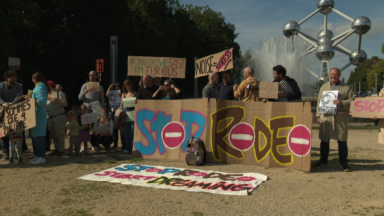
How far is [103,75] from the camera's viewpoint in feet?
89.0

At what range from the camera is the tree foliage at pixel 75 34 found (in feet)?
62.0

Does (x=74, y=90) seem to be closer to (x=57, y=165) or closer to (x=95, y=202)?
(x=57, y=165)

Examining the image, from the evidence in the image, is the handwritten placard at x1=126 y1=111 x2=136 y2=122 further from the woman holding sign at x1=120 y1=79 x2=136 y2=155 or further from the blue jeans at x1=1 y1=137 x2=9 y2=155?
the blue jeans at x1=1 y1=137 x2=9 y2=155

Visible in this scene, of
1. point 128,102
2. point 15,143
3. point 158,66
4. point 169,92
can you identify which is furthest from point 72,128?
point 158,66

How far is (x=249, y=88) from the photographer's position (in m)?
6.84

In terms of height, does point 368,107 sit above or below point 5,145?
above

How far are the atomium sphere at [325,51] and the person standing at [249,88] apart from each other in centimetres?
3867

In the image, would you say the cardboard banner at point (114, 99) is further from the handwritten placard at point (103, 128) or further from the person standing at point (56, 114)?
the person standing at point (56, 114)

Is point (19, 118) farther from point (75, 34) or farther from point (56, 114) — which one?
point (75, 34)

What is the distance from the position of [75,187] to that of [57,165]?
6.10 feet

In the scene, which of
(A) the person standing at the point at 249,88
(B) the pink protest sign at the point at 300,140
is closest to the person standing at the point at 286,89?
(A) the person standing at the point at 249,88

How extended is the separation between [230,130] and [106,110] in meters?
3.37

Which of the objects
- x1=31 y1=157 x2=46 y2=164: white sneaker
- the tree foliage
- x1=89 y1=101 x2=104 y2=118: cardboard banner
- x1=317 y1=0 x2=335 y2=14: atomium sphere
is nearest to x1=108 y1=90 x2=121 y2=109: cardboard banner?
x1=89 y1=101 x2=104 y2=118: cardboard banner

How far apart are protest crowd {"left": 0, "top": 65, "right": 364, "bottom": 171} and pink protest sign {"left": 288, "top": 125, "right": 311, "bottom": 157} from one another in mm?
436
